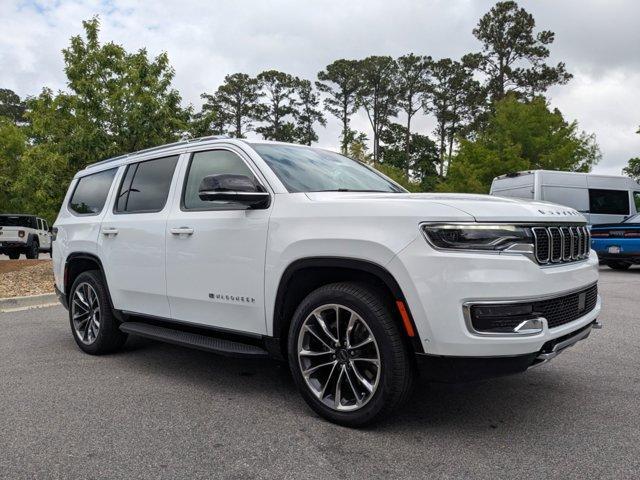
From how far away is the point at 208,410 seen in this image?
3.70 m

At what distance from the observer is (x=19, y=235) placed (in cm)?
2156

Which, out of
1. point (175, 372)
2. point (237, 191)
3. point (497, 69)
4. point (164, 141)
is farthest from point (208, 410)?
point (497, 69)

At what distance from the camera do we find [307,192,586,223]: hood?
9.91 feet

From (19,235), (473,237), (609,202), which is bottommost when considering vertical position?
(19,235)

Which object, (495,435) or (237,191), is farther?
(237,191)

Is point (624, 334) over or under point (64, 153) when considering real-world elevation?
under

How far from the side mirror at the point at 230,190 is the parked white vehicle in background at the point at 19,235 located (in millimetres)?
21035

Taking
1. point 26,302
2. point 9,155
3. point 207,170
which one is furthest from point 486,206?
point 9,155

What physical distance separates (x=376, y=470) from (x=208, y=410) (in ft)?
4.48

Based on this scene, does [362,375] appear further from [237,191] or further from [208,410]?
[237,191]

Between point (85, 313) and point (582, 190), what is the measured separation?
1411 cm

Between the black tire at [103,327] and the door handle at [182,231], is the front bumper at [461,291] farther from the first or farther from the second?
the black tire at [103,327]

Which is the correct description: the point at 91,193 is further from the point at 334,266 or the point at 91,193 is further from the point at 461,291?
the point at 461,291

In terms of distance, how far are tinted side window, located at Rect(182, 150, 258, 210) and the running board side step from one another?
976 millimetres
